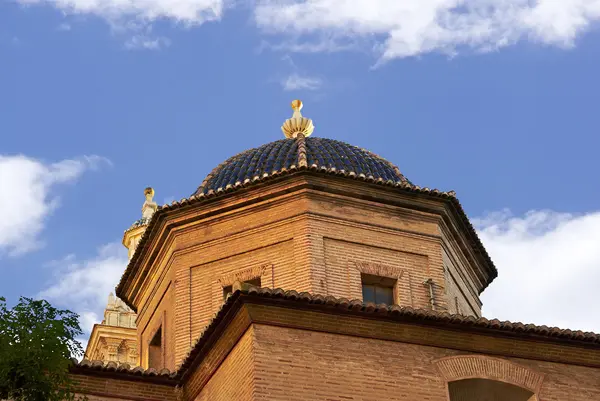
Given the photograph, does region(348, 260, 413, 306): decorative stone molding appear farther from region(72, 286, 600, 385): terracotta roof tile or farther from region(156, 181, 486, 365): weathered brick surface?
region(72, 286, 600, 385): terracotta roof tile

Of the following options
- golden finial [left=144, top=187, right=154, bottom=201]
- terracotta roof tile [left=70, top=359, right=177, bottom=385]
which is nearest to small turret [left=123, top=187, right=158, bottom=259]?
golden finial [left=144, top=187, right=154, bottom=201]

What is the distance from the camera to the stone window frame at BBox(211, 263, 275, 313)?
15.4 m

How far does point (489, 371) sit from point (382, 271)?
3309 millimetres

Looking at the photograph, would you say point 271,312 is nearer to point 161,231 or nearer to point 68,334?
point 68,334

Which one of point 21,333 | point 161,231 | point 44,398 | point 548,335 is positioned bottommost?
point 44,398

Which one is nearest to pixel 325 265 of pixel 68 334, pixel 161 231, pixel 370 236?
pixel 370 236

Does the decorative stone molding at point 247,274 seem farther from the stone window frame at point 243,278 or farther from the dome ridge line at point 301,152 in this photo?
the dome ridge line at point 301,152

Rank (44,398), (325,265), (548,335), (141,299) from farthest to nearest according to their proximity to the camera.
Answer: (141,299), (325,265), (548,335), (44,398)

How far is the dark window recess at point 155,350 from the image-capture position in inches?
653

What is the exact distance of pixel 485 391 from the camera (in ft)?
42.3

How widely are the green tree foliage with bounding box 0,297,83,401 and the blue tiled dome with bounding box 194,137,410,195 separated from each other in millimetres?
Answer: 6334

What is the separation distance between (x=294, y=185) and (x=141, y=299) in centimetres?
357

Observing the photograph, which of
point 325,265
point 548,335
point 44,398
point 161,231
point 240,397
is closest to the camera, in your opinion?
point 44,398

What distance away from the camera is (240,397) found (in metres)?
12.0
